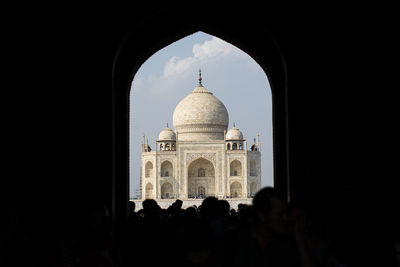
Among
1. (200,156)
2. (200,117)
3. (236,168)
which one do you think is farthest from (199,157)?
(200,117)

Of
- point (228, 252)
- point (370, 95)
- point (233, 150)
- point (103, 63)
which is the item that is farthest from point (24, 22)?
point (233, 150)

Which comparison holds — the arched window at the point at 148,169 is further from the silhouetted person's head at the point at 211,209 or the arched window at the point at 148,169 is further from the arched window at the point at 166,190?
the silhouetted person's head at the point at 211,209

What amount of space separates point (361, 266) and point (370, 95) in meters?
3.05

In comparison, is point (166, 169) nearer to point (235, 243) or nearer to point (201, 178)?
point (201, 178)

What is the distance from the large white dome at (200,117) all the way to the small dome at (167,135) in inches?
19.3

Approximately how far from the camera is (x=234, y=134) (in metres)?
36.2

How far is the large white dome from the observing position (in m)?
36.4

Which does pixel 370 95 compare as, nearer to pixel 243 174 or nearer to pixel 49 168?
pixel 49 168

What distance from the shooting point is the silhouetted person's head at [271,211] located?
7.69 feet

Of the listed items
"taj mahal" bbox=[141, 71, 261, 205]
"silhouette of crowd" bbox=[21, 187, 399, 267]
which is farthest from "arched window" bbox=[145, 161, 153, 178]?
"silhouette of crowd" bbox=[21, 187, 399, 267]

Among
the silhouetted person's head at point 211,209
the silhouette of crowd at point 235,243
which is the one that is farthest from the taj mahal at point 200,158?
the silhouette of crowd at point 235,243

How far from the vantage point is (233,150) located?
115ft

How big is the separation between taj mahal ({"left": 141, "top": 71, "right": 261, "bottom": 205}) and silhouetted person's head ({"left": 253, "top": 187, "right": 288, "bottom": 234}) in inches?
1262

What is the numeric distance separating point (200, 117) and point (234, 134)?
246cm
